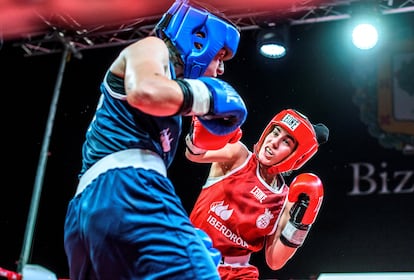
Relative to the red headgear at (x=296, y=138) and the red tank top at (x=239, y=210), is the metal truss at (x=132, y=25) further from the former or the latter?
the red tank top at (x=239, y=210)

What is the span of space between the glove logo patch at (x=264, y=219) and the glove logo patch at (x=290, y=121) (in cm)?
37

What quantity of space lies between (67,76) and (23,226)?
134 cm

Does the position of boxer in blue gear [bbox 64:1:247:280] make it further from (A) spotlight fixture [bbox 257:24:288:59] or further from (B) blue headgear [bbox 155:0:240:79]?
(A) spotlight fixture [bbox 257:24:288:59]

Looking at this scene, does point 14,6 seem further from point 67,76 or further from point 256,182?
point 256,182

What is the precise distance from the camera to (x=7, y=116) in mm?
5555

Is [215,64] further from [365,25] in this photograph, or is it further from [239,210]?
[365,25]

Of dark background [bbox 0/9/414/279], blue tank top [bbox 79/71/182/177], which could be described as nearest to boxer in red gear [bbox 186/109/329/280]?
blue tank top [bbox 79/71/182/177]

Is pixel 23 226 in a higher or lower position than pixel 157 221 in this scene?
lower

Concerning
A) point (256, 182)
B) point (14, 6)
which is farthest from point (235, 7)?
point (256, 182)

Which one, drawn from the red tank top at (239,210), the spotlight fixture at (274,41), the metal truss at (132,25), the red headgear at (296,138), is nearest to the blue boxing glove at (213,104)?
the red tank top at (239,210)

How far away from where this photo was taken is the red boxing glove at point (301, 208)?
2.51 m

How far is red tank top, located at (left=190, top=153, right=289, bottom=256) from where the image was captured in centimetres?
249

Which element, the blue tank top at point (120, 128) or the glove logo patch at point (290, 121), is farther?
the glove logo patch at point (290, 121)

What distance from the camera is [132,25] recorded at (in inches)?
196
